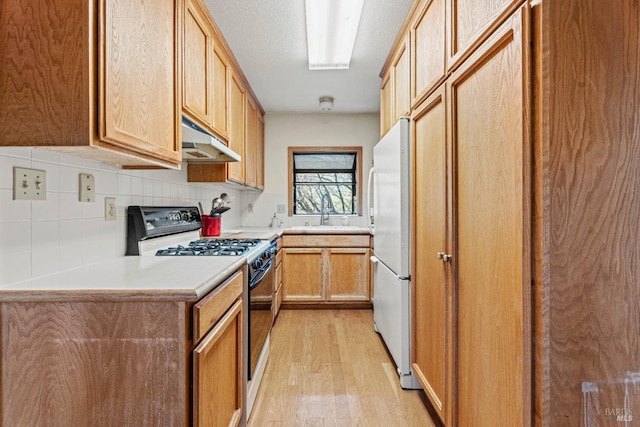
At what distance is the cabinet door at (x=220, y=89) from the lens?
2141mm

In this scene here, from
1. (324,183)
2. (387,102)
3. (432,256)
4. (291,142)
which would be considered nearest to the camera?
(432,256)

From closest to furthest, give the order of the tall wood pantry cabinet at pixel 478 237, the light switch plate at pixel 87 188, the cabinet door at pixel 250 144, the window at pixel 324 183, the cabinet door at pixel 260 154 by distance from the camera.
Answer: the tall wood pantry cabinet at pixel 478 237, the light switch plate at pixel 87 188, the cabinet door at pixel 250 144, the cabinet door at pixel 260 154, the window at pixel 324 183

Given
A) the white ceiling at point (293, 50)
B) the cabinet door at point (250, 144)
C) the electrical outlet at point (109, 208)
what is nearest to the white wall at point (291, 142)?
the white ceiling at point (293, 50)

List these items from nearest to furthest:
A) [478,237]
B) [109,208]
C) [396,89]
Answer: [478,237]
[109,208]
[396,89]

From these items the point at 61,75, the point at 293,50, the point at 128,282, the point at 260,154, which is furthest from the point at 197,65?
the point at 260,154

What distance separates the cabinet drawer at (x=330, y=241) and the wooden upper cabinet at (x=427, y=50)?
1707 millimetres

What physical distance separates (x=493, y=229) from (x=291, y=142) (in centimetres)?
320

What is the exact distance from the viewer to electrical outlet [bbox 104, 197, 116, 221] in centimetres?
147

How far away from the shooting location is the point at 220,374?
1.23 m

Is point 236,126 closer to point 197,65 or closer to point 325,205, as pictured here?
point 197,65

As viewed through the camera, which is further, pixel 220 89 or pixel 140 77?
pixel 220 89

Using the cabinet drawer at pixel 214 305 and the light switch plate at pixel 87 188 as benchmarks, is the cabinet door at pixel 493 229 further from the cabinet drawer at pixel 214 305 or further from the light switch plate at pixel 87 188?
the light switch plate at pixel 87 188

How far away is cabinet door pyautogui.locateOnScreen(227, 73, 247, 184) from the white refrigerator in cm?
112

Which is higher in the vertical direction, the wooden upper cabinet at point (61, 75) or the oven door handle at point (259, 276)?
the wooden upper cabinet at point (61, 75)
